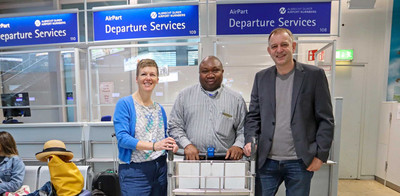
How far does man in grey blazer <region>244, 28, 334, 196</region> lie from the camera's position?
1.48 meters

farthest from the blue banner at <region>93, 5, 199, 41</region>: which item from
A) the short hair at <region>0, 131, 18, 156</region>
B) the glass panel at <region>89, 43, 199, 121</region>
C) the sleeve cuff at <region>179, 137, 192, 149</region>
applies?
the sleeve cuff at <region>179, 137, 192, 149</region>

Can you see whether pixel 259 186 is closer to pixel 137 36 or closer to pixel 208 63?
pixel 208 63

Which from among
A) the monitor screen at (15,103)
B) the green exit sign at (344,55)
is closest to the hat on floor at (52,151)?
the monitor screen at (15,103)

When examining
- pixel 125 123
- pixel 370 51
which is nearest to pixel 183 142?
pixel 125 123

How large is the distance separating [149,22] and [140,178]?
92.9 inches

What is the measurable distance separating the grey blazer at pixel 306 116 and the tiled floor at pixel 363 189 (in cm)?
305

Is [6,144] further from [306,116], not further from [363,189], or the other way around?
[363,189]

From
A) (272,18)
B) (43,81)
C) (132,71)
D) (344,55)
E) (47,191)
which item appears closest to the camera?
(47,191)

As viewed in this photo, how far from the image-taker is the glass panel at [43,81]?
14.7 feet

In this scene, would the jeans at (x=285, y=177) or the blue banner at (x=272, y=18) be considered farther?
the blue banner at (x=272, y=18)

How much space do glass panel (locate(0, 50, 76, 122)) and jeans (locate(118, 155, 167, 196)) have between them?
355cm

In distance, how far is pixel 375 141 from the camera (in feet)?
14.4

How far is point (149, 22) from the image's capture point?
128 inches

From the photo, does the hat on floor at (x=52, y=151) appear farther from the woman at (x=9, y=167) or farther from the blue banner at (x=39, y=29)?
the blue banner at (x=39, y=29)
